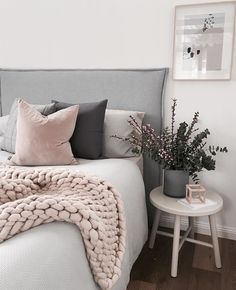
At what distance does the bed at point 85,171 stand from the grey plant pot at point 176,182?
176 mm

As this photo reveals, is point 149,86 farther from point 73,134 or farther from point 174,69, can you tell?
point 73,134

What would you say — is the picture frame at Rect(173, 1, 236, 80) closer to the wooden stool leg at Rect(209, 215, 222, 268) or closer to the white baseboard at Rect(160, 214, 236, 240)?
the wooden stool leg at Rect(209, 215, 222, 268)

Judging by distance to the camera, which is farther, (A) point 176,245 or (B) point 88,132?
(B) point 88,132

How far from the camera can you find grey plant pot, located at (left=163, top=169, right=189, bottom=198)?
188 centimetres

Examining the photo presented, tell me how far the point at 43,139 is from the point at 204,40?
127 centimetres

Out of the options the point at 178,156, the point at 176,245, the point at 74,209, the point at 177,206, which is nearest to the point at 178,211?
the point at 177,206

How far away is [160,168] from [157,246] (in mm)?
569

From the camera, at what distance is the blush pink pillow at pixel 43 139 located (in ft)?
5.89

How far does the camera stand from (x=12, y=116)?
7.01 ft

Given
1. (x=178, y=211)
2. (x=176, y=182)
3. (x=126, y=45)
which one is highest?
(x=126, y=45)

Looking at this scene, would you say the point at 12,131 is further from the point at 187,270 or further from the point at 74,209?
the point at 187,270

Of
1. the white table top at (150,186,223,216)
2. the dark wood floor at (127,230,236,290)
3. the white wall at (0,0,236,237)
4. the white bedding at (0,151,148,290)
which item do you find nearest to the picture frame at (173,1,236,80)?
the white wall at (0,0,236,237)

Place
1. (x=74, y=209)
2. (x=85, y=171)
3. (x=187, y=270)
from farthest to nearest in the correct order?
(x=187, y=270)
(x=85, y=171)
(x=74, y=209)

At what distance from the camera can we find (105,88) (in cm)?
228
